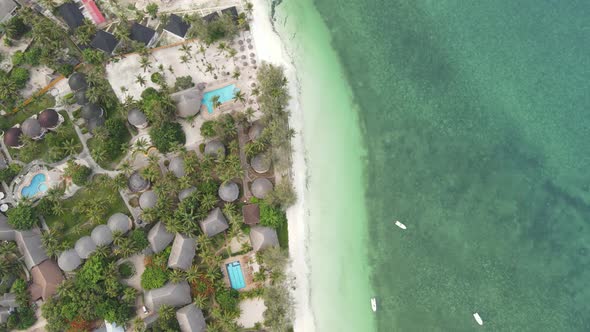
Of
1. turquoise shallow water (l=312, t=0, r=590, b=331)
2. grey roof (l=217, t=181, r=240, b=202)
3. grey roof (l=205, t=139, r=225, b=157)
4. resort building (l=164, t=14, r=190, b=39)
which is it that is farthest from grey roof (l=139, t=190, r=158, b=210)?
turquoise shallow water (l=312, t=0, r=590, b=331)

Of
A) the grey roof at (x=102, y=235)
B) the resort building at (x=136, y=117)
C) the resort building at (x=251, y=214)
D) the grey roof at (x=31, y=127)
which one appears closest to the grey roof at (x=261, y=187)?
the resort building at (x=251, y=214)

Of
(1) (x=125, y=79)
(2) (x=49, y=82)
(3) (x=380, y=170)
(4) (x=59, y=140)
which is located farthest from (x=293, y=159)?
(2) (x=49, y=82)

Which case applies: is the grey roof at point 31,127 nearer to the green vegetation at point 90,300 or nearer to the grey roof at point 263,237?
the green vegetation at point 90,300

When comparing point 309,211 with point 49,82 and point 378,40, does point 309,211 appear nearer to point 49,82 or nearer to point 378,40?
point 378,40

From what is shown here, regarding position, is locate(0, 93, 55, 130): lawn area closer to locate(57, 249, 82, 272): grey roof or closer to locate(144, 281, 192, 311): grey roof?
locate(57, 249, 82, 272): grey roof

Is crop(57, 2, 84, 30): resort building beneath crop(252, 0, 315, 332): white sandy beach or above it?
above

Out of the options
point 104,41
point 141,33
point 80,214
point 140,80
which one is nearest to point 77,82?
point 104,41
